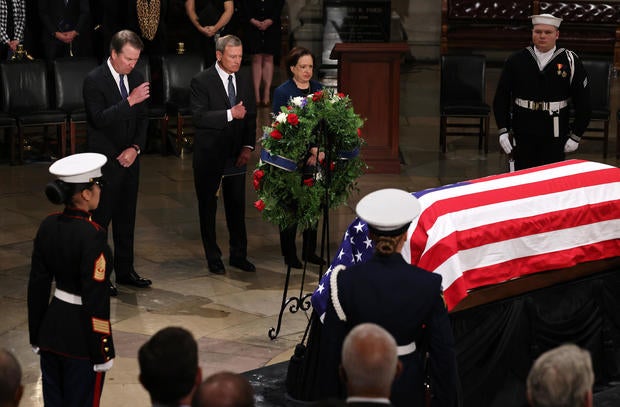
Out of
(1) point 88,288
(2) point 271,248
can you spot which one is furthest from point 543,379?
(2) point 271,248

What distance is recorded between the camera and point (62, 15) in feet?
40.1

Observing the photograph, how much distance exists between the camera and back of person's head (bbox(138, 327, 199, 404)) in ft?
11.1

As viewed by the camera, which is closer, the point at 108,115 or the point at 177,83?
the point at 108,115

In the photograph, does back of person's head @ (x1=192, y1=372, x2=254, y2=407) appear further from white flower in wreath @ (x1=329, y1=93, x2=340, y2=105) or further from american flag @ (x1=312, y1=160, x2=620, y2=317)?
white flower in wreath @ (x1=329, y1=93, x2=340, y2=105)

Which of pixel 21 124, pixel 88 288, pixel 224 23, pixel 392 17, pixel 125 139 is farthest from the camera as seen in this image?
pixel 392 17

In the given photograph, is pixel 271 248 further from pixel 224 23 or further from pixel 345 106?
pixel 224 23

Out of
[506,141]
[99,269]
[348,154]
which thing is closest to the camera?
[99,269]

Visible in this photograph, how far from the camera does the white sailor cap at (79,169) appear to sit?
15.9ft

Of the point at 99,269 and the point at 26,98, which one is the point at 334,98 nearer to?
the point at 99,269

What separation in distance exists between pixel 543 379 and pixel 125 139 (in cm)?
460

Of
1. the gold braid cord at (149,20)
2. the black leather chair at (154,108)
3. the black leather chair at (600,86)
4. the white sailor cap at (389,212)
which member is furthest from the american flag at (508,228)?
the gold braid cord at (149,20)

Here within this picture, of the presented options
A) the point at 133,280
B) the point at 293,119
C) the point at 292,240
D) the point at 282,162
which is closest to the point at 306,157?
the point at 282,162

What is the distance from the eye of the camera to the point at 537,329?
586cm

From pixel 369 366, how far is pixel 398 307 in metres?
0.77
